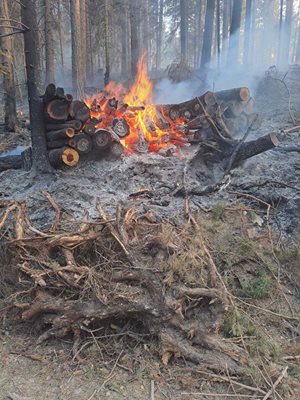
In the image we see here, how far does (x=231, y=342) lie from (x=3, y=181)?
5290mm

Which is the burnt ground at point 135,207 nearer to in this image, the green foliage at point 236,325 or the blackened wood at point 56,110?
the green foliage at point 236,325

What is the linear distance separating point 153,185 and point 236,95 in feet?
12.4

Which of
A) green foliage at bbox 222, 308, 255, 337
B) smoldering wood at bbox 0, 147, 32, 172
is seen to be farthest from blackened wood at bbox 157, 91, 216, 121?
green foliage at bbox 222, 308, 255, 337

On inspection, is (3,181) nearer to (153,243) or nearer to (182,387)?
(153,243)

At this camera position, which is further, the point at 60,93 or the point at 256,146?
the point at 60,93

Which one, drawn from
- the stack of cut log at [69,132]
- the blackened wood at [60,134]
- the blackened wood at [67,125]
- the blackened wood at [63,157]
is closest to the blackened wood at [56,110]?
the stack of cut log at [69,132]

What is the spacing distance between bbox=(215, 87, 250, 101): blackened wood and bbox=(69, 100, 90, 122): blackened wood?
3685 mm

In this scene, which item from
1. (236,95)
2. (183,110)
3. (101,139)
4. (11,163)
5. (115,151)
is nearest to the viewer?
(101,139)

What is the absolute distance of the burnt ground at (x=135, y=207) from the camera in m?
3.55

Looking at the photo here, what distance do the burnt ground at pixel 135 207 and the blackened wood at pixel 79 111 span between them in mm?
942

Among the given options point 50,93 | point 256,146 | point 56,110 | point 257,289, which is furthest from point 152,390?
point 50,93

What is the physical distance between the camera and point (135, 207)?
564 cm

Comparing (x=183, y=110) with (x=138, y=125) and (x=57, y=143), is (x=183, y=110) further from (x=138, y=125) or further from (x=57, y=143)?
(x=57, y=143)

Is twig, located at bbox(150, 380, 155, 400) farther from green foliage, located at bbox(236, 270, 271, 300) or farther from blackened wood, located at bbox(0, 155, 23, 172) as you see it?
blackened wood, located at bbox(0, 155, 23, 172)
